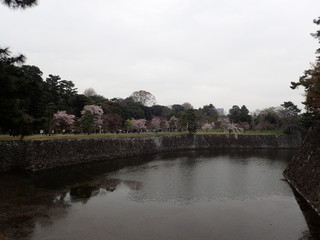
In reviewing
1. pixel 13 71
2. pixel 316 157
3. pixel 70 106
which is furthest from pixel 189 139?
pixel 13 71

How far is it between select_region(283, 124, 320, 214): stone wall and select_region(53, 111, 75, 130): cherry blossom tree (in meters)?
27.1

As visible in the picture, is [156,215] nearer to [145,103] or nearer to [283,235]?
[283,235]

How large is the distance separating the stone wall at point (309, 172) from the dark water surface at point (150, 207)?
2.19ft

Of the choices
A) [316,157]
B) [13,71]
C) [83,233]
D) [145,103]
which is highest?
[145,103]

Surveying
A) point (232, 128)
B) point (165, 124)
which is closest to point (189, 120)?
point (165, 124)

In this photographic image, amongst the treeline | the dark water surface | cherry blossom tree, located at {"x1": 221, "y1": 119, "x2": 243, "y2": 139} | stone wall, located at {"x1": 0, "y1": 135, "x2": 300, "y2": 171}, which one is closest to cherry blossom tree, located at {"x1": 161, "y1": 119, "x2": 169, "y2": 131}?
the treeline

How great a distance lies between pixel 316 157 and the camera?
1652 centimetres

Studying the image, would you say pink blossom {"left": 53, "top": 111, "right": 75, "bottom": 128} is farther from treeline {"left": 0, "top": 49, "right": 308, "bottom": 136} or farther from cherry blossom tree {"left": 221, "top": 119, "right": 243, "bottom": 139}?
cherry blossom tree {"left": 221, "top": 119, "right": 243, "bottom": 139}

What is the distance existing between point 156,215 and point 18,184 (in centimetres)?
1079

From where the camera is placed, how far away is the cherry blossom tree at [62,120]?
35.0 meters

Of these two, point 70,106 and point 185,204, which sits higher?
point 70,106

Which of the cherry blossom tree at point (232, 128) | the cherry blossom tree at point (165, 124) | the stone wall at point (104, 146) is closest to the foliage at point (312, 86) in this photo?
the stone wall at point (104, 146)

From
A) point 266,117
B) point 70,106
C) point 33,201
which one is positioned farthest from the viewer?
point 266,117

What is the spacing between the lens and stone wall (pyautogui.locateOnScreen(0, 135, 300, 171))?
23.2 meters
